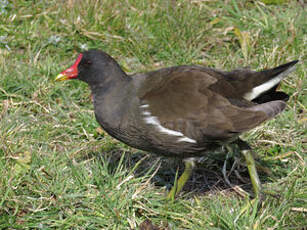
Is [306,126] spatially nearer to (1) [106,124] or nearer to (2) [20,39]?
(1) [106,124]

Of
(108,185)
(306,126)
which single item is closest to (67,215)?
(108,185)

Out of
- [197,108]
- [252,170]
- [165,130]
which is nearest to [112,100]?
[165,130]

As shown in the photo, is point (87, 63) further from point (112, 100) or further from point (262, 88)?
point (262, 88)

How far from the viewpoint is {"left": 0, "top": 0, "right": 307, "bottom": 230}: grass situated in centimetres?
356

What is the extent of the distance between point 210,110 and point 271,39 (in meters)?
2.13

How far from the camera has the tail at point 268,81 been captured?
369cm

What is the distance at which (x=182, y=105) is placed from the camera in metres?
3.62

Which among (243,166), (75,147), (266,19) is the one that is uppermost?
(266,19)

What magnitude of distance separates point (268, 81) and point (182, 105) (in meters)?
0.64

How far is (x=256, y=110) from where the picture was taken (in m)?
3.58

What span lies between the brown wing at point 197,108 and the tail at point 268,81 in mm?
121

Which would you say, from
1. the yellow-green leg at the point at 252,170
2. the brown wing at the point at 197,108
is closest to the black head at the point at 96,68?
the brown wing at the point at 197,108

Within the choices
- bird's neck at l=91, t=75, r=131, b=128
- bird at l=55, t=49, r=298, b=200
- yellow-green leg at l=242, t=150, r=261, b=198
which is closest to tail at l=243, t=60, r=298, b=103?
bird at l=55, t=49, r=298, b=200

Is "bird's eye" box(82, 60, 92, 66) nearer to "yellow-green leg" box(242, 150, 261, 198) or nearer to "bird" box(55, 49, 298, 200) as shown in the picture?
"bird" box(55, 49, 298, 200)
